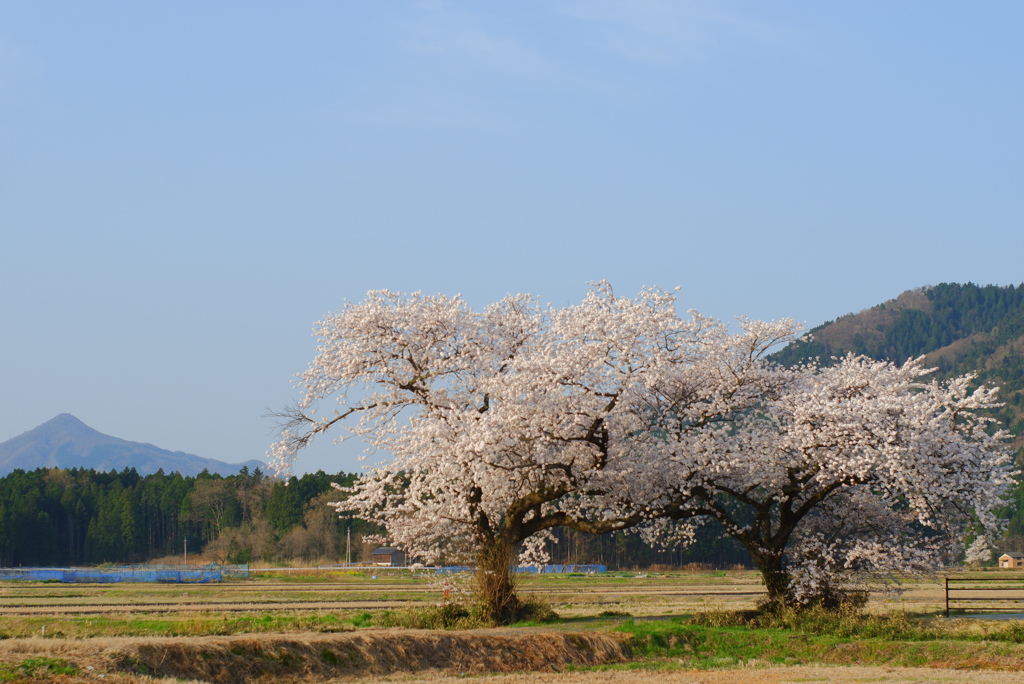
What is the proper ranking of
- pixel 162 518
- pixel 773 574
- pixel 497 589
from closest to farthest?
pixel 497 589, pixel 773 574, pixel 162 518

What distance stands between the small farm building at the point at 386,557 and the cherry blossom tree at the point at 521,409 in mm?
87255

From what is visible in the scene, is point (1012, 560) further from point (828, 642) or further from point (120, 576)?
point (828, 642)

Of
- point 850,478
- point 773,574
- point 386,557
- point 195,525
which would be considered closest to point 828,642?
point 773,574

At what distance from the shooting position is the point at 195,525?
140 m

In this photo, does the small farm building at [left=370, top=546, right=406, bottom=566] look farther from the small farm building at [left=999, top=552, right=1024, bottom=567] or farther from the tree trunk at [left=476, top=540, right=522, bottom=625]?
the tree trunk at [left=476, top=540, right=522, bottom=625]

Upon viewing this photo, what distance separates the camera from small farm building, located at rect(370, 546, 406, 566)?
112812mm

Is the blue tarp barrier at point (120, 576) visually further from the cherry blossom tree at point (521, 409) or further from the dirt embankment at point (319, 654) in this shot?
the dirt embankment at point (319, 654)

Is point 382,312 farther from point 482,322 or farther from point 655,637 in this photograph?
point 655,637

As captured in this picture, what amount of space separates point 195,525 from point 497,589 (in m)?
126

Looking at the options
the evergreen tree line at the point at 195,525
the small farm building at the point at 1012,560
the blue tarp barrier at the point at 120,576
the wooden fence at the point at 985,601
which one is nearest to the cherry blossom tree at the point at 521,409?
the wooden fence at the point at 985,601

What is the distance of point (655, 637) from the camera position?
73.7ft

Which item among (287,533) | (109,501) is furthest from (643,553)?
(109,501)

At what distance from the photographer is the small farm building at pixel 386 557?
113m

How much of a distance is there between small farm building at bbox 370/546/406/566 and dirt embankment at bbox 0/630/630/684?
93.0 metres
